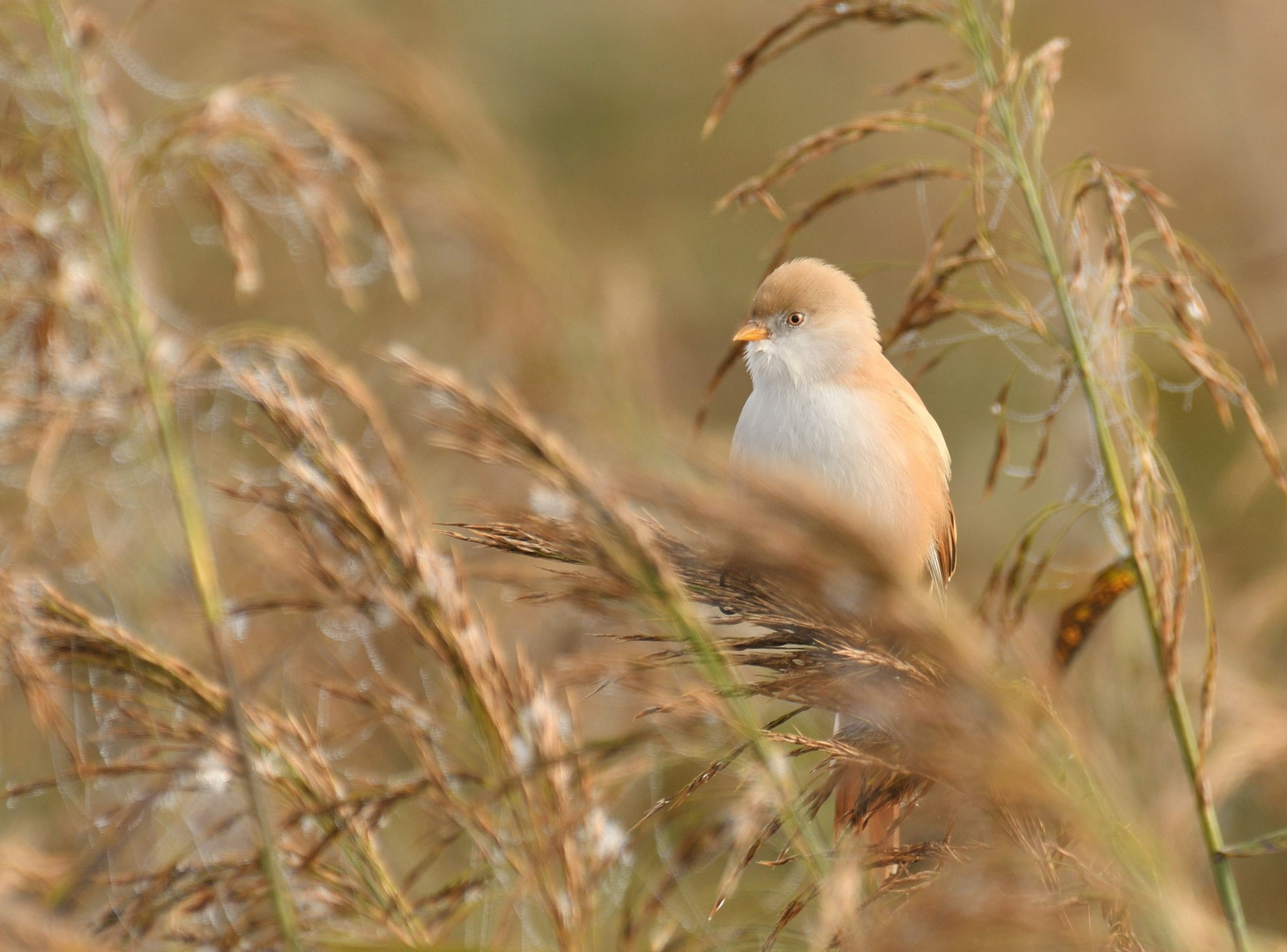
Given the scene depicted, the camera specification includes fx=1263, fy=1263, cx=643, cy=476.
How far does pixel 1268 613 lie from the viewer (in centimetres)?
243

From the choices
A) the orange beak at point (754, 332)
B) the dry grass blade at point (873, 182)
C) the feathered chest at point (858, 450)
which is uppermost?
the dry grass blade at point (873, 182)

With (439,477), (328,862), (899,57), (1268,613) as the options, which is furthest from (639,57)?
(328,862)

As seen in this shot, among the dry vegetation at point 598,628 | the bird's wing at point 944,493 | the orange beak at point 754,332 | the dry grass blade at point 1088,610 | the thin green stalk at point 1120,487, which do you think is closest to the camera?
the dry vegetation at point 598,628

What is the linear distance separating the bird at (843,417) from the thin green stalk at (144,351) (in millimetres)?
910

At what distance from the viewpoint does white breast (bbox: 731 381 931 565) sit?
7.74 ft

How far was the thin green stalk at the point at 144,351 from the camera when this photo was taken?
178cm

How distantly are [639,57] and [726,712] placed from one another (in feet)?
28.5

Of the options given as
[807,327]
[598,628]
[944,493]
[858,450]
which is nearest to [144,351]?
[598,628]

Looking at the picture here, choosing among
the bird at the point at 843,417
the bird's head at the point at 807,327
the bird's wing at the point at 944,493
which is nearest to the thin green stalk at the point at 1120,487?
the bird at the point at 843,417

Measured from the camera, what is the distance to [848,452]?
2.39m

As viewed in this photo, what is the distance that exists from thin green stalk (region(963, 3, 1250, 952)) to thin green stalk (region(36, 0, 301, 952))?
1.10 m

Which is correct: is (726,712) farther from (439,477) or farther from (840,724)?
(439,477)

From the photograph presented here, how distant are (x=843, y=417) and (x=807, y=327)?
0.39m

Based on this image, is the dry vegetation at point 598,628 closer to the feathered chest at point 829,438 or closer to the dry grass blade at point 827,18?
the dry grass blade at point 827,18
